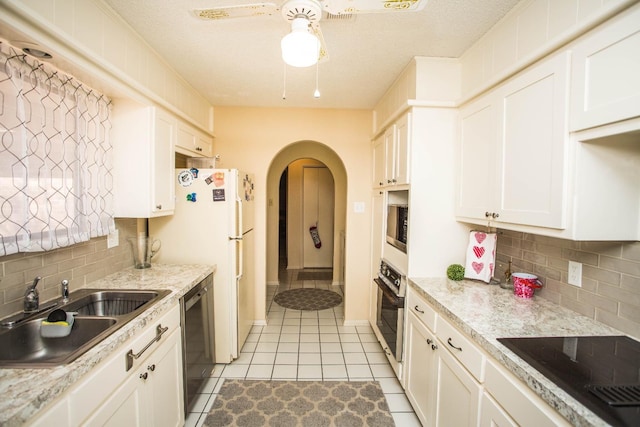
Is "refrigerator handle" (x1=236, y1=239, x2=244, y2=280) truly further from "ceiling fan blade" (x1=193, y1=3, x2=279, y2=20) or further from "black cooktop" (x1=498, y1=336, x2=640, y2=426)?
"black cooktop" (x1=498, y1=336, x2=640, y2=426)

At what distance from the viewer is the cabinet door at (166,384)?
1.42 metres

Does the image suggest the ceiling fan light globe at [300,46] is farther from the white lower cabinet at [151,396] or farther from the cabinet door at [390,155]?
the white lower cabinet at [151,396]

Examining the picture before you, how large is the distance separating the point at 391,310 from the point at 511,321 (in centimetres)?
104

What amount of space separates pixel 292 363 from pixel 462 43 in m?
2.82

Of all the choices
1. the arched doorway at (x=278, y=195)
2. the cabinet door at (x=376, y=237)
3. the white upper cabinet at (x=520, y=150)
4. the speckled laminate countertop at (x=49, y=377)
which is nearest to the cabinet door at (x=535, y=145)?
the white upper cabinet at (x=520, y=150)

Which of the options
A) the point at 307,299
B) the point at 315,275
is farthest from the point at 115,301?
the point at 315,275

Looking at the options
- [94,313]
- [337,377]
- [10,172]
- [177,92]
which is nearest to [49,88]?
[10,172]

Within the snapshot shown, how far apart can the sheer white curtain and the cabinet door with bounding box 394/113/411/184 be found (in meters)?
2.06

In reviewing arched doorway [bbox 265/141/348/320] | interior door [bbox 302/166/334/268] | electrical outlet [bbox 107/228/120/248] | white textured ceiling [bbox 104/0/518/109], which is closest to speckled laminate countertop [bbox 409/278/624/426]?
white textured ceiling [bbox 104/0/518/109]

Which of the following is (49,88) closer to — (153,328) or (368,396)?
(153,328)

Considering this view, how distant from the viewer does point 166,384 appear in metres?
1.56

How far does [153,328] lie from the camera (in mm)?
1435

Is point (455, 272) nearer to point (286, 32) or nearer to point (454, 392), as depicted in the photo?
point (454, 392)

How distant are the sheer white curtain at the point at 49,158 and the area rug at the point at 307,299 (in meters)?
2.60
